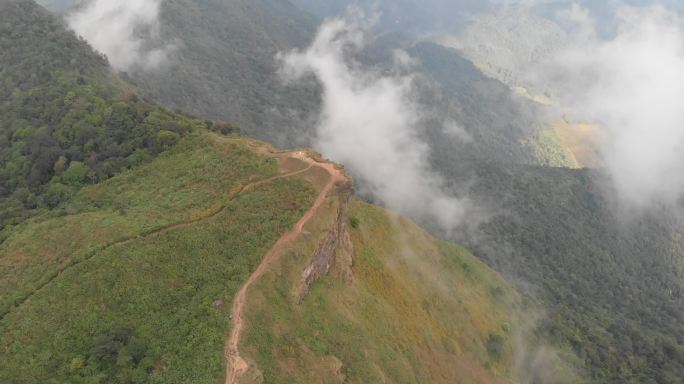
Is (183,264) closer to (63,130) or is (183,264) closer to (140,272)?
(140,272)

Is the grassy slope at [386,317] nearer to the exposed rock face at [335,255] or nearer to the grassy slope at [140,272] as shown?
the exposed rock face at [335,255]

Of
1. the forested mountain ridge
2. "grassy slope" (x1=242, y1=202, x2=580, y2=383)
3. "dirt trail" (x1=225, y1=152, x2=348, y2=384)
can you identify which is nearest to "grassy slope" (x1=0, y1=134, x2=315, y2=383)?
the forested mountain ridge

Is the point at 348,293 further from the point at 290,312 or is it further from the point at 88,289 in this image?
the point at 88,289

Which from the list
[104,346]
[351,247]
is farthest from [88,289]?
[351,247]

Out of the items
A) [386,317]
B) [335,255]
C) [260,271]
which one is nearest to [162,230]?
[260,271]

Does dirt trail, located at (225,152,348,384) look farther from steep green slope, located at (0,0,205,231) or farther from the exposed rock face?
steep green slope, located at (0,0,205,231)

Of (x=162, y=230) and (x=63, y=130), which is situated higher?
(x=63, y=130)
